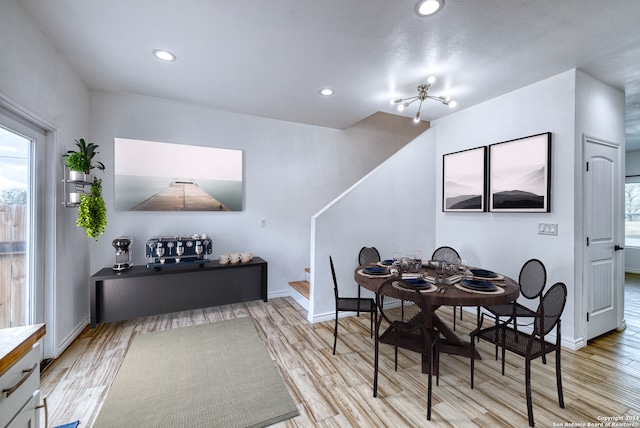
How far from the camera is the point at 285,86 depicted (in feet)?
10.4

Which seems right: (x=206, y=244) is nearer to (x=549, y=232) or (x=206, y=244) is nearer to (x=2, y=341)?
(x=2, y=341)

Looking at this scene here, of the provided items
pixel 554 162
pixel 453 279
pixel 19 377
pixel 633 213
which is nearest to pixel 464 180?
pixel 554 162

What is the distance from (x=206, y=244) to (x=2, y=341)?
8.57 ft

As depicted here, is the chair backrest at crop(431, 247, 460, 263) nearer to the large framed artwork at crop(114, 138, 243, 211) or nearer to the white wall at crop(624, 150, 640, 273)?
the large framed artwork at crop(114, 138, 243, 211)

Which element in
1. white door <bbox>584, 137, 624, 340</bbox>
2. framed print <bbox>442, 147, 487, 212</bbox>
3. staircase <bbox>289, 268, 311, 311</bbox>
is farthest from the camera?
staircase <bbox>289, 268, 311, 311</bbox>

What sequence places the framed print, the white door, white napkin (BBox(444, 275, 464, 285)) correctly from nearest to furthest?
white napkin (BBox(444, 275, 464, 285)) < the white door < the framed print

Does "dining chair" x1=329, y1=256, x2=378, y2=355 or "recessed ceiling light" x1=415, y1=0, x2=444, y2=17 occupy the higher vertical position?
"recessed ceiling light" x1=415, y1=0, x2=444, y2=17

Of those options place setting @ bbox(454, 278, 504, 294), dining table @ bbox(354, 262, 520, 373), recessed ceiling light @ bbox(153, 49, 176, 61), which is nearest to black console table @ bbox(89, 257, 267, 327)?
dining table @ bbox(354, 262, 520, 373)

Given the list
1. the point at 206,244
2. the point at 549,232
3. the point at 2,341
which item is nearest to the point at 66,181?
the point at 206,244

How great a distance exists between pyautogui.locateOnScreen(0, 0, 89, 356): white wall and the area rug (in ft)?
2.54

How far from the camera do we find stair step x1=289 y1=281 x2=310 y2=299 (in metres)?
3.85

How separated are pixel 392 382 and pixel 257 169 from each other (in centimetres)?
328

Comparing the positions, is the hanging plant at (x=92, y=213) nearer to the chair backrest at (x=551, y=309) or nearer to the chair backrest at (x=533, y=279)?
the chair backrest at (x=551, y=309)

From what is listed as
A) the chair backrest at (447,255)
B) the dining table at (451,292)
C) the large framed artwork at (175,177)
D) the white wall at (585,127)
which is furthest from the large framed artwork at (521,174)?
the large framed artwork at (175,177)
